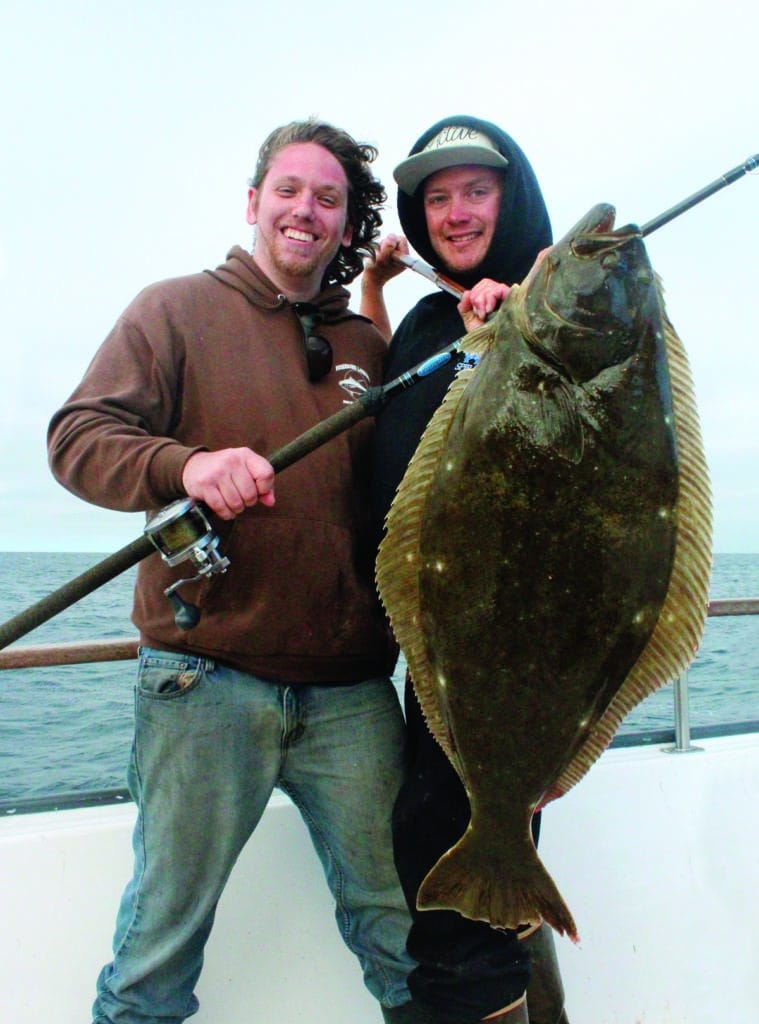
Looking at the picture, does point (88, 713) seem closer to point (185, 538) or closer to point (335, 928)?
point (335, 928)

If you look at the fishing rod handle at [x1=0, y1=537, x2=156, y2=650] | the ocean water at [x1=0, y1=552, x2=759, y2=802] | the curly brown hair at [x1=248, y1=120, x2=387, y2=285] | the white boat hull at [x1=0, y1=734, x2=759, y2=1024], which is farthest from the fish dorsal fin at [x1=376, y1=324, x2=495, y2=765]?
the ocean water at [x1=0, y1=552, x2=759, y2=802]

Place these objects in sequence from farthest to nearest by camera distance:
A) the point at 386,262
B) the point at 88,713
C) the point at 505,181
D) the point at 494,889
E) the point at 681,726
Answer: the point at 88,713 → the point at 681,726 → the point at 386,262 → the point at 505,181 → the point at 494,889

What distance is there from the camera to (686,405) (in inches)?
68.9

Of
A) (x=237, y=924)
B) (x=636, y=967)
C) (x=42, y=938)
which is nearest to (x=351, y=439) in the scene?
(x=237, y=924)

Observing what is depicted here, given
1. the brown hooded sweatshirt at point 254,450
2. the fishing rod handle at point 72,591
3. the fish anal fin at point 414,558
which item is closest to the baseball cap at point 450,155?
the brown hooded sweatshirt at point 254,450

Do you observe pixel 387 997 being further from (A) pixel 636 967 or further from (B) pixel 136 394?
(B) pixel 136 394

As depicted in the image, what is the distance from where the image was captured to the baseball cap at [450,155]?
2469mm

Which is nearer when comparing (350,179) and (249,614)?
(249,614)

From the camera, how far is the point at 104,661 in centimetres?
285

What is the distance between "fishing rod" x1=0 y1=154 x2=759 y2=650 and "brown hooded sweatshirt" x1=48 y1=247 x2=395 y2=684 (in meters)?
0.16

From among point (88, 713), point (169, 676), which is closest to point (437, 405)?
point (169, 676)

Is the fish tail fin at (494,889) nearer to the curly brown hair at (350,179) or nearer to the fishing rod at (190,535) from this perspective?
the fishing rod at (190,535)

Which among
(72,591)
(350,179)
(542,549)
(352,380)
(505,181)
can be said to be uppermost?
(350,179)

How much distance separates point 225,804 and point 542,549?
118cm
